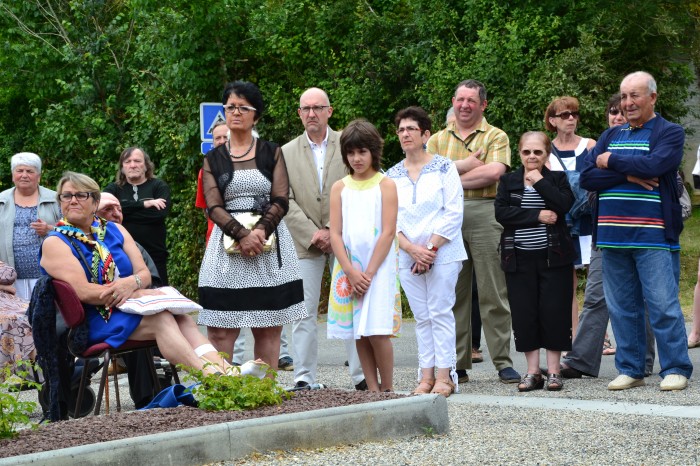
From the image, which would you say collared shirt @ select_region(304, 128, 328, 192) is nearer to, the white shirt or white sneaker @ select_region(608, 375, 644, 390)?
the white shirt

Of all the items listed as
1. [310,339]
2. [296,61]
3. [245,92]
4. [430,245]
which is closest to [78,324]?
[245,92]

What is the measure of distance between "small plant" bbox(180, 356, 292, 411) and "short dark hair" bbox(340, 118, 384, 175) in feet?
6.59

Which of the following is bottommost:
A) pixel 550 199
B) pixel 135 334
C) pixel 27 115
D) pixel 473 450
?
pixel 473 450

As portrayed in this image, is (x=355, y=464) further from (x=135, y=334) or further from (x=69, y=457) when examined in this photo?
(x=135, y=334)

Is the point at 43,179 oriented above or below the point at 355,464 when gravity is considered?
above

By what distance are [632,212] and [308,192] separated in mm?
2409

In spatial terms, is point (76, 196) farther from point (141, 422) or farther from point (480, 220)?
point (480, 220)

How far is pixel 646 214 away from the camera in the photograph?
26.4ft

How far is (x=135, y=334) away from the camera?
24.1ft

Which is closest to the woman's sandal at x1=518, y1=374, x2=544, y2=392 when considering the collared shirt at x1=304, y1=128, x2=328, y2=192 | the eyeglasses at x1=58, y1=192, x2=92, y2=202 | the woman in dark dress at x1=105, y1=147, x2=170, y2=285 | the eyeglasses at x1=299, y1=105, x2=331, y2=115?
the collared shirt at x1=304, y1=128, x2=328, y2=192

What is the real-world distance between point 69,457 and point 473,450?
1987 millimetres

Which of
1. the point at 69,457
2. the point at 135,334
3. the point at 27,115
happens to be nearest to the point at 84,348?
the point at 135,334

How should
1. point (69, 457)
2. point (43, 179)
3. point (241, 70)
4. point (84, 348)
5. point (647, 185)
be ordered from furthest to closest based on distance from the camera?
point (43, 179) < point (241, 70) < point (647, 185) < point (84, 348) < point (69, 457)

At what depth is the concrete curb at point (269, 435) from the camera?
533 centimetres
